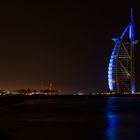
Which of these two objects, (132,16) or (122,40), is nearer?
(122,40)

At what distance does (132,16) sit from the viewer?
146 meters

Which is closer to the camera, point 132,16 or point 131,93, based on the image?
point 131,93

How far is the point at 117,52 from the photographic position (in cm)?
12862
